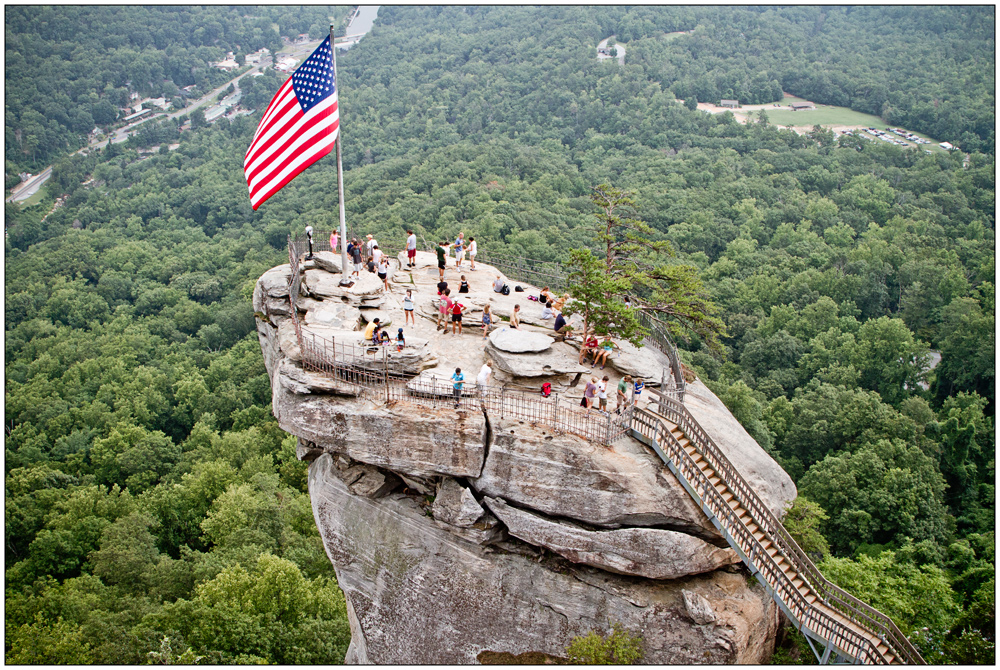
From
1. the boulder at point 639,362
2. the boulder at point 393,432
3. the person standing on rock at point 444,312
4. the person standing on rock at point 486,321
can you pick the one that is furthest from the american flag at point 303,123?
the boulder at point 639,362

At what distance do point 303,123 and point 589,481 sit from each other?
16402mm

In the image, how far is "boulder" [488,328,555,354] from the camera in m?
27.9

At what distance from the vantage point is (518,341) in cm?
2842

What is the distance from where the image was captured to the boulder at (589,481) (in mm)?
24062

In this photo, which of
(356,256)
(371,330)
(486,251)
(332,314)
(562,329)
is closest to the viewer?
(371,330)

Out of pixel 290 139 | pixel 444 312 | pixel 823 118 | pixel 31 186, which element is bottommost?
pixel 31 186

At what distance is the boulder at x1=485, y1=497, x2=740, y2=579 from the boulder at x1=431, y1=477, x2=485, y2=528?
116 centimetres

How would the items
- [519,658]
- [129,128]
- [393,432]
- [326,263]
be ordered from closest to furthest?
[393,432]
[519,658]
[326,263]
[129,128]

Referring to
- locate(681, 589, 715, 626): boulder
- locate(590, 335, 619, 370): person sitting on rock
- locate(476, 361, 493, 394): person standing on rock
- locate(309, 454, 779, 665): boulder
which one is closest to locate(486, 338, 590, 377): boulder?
locate(590, 335, 619, 370): person sitting on rock

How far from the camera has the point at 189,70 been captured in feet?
523

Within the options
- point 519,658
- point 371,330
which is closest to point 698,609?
point 519,658

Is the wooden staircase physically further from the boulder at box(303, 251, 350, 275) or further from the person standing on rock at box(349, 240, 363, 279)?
the boulder at box(303, 251, 350, 275)

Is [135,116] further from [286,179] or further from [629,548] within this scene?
[629,548]

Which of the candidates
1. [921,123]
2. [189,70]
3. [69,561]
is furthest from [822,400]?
[189,70]
